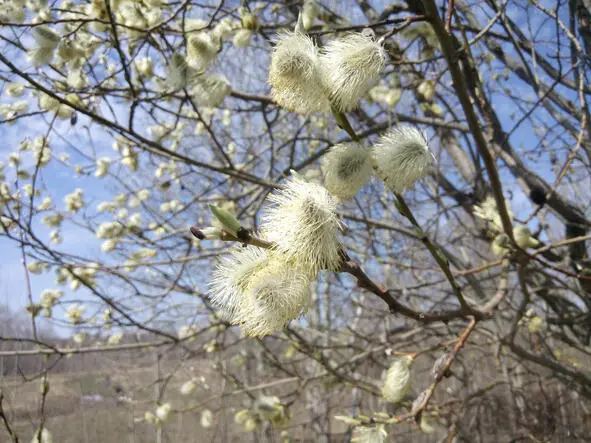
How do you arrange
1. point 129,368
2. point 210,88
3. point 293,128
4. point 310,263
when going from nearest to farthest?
point 310,263 < point 210,88 < point 129,368 < point 293,128

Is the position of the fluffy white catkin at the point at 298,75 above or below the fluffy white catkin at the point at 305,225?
above

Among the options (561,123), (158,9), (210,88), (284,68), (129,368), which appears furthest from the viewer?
(129,368)

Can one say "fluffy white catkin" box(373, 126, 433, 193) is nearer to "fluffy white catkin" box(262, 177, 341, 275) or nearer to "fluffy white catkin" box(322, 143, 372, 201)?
"fluffy white catkin" box(322, 143, 372, 201)

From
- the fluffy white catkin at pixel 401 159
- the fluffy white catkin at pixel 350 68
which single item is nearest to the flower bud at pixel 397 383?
the fluffy white catkin at pixel 401 159

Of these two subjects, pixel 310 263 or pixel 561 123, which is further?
pixel 561 123

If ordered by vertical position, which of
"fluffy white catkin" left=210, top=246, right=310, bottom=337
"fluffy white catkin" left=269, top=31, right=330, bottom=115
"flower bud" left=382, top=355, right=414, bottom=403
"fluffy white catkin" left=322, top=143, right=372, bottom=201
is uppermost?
"fluffy white catkin" left=269, top=31, right=330, bottom=115

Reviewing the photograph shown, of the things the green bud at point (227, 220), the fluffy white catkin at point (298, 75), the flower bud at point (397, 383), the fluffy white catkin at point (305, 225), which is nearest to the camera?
the green bud at point (227, 220)

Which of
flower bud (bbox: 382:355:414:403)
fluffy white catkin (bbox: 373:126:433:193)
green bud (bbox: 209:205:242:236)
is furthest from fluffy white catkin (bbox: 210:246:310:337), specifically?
flower bud (bbox: 382:355:414:403)

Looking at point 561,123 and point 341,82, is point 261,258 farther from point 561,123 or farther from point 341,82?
point 561,123

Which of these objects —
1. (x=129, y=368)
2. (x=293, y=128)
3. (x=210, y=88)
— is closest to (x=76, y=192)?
(x=129, y=368)

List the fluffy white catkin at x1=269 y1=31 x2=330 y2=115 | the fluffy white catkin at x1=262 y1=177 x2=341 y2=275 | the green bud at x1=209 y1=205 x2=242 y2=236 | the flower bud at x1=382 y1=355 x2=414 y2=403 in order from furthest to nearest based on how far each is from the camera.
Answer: the flower bud at x1=382 y1=355 x2=414 y2=403 → the fluffy white catkin at x1=269 y1=31 x2=330 y2=115 → the fluffy white catkin at x1=262 y1=177 x2=341 y2=275 → the green bud at x1=209 y1=205 x2=242 y2=236

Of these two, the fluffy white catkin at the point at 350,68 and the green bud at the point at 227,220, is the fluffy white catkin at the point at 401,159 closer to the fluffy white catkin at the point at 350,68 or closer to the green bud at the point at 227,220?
the fluffy white catkin at the point at 350,68
